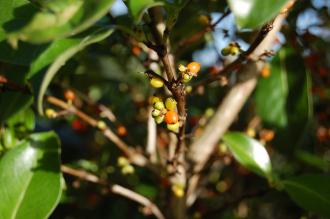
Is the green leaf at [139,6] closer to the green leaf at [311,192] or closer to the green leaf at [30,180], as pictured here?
the green leaf at [30,180]

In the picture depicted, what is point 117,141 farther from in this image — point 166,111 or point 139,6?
point 139,6

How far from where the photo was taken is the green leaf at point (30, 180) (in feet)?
3.34

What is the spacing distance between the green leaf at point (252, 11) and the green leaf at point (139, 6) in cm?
12

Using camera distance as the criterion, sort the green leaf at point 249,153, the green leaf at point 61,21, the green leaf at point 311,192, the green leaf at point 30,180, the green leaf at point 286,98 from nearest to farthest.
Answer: the green leaf at point 61,21 < the green leaf at point 30,180 < the green leaf at point 311,192 < the green leaf at point 249,153 < the green leaf at point 286,98

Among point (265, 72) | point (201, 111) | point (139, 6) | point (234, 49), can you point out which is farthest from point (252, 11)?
point (201, 111)

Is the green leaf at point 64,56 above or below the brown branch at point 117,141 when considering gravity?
above

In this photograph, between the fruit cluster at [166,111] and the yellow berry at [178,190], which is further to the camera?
the yellow berry at [178,190]

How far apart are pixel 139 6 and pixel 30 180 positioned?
2.06 feet

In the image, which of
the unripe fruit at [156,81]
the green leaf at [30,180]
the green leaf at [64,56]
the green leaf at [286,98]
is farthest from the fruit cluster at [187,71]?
the green leaf at [286,98]

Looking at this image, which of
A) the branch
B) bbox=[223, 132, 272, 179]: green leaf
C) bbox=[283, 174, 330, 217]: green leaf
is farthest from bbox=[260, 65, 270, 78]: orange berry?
bbox=[283, 174, 330, 217]: green leaf

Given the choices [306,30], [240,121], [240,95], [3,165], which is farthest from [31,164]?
[240,121]

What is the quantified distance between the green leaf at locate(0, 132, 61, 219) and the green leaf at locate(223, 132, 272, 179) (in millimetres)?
518

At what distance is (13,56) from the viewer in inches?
35.5

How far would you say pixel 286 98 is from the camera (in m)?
1.57
